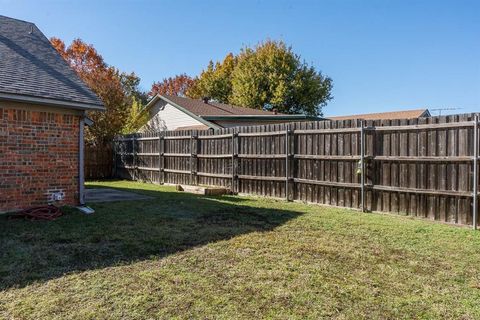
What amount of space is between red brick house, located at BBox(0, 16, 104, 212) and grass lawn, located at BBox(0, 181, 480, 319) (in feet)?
3.96

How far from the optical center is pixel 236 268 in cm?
417

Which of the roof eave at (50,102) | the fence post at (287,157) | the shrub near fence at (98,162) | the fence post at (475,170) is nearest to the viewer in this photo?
the fence post at (475,170)

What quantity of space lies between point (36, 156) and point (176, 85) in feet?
115

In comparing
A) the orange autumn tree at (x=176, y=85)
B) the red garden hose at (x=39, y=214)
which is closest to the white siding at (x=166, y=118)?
the red garden hose at (x=39, y=214)

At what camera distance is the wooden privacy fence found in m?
6.63

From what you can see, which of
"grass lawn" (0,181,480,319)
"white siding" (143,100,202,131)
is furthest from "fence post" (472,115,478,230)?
"white siding" (143,100,202,131)

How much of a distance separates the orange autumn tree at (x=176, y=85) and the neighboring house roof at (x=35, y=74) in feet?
102

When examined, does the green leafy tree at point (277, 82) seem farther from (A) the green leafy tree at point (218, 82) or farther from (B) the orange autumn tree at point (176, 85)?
(B) the orange autumn tree at point (176, 85)

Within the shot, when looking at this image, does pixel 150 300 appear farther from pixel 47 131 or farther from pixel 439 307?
pixel 47 131

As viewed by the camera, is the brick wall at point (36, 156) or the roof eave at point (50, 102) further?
the brick wall at point (36, 156)

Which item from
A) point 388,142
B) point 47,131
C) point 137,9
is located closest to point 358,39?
point 137,9

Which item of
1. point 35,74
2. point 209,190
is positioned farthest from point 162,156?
point 35,74

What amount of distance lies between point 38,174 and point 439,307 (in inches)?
297

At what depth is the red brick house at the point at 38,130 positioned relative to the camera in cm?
729
